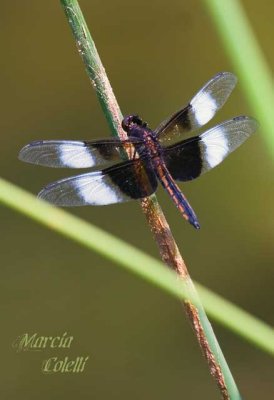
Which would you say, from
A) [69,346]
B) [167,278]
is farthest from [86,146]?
[69,346]

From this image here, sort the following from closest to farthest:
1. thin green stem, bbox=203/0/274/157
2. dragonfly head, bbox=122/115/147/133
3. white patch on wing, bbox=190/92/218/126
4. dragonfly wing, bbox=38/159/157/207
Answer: thin green stem, bbox=203/0/274/157
dragonfly wing, bbox=38/159/157/207
dragonfly head, bbox=122/115/147/133
white patch on wing, bbox=190/92/218/126

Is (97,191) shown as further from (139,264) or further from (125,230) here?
(125,230)

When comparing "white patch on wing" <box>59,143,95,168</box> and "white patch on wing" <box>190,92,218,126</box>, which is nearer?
"white patch on wing" <box>59,143,95,168</box>

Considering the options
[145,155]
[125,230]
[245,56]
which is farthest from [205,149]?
[125,230]

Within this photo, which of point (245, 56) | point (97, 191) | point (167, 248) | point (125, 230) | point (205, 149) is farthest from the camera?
point (125, 230)

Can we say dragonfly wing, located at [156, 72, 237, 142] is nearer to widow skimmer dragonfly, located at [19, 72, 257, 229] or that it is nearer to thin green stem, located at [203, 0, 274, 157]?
widow skimmer dragonfly, located at [19, 72, 257, 229]

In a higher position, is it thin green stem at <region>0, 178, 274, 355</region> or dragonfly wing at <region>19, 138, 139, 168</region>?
dragonfly wing at <region>19, 138, 139, 168</region>

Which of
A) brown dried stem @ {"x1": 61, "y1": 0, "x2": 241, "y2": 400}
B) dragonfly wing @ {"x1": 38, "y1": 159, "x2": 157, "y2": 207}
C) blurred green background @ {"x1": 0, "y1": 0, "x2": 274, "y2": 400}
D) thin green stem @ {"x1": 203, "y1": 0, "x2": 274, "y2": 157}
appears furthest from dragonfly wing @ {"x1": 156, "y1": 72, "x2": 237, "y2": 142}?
blurred green background @ {"x1": 0, "y1": 0, "x2": 274, "y2": 400}
